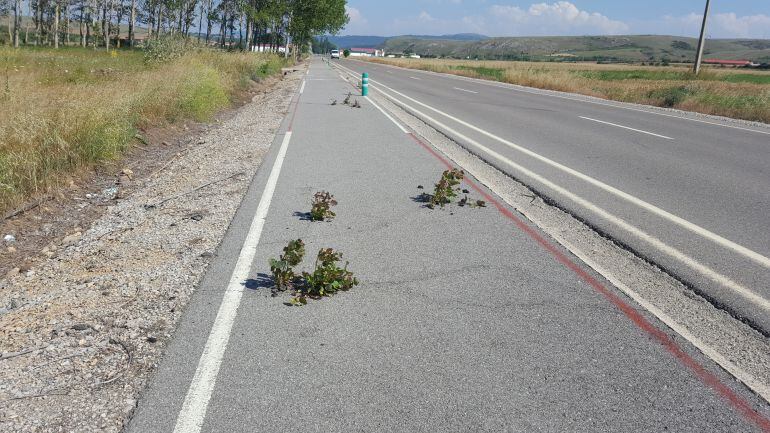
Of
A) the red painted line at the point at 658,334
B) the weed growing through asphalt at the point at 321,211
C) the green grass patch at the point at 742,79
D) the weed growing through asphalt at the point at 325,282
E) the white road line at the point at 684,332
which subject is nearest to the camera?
the red painted line at the point at 658,334

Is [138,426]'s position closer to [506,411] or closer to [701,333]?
[506,411]

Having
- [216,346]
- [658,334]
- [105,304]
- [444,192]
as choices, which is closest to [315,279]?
[216,346]

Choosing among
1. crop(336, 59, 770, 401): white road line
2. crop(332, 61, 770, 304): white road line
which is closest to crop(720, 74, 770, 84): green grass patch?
crop(332, 61, 770, 304): white road line

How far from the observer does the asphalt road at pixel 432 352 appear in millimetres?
2869

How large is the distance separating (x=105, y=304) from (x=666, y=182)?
720 centimetres

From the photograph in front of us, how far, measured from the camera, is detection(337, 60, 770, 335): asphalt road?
4.90 meters

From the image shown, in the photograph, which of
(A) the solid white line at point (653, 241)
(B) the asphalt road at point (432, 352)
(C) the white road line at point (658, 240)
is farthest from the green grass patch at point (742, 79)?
(B) the asphalt road at point (432, 352)

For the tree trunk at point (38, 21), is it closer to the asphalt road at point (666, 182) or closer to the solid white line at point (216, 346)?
the asphalt road at point (666, 182)

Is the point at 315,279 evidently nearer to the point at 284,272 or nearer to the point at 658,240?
the point at 284,272

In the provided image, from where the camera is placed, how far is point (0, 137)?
7.40 metres

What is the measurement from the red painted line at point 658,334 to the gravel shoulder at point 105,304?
9.87ft

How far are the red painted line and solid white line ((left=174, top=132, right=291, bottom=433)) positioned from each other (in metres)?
2.65

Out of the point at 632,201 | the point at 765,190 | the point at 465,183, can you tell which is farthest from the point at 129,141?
the point at 765,190

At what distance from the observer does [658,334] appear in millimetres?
3715
